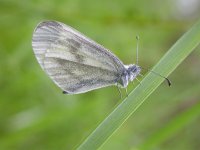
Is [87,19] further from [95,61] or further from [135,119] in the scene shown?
[95,61]

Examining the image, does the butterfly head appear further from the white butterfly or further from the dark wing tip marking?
the dark wing tip marking

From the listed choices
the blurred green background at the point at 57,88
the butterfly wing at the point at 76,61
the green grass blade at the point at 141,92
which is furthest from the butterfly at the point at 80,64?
the blurred green background at the point at 57,88

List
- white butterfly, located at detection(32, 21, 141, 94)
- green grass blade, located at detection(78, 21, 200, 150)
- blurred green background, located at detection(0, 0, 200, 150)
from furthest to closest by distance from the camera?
blurred green background, located at detection(0, 0, 200, 150), white butterfly, located at detection(32, 21, 141, 94), green grass blade, located at detection(78, 21, 200, 150)

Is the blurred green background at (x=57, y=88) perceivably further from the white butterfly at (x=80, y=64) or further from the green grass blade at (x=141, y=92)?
the green grass blade at (x=141, y=92)

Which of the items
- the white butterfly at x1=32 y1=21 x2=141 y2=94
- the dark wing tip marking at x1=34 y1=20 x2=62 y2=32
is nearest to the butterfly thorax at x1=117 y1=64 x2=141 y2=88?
the white butterfly at x1=32 y1=21 x2=141 y2=94

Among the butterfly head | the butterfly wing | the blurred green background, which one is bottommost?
the blurred green background

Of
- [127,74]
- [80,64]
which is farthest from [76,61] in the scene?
[127,74]

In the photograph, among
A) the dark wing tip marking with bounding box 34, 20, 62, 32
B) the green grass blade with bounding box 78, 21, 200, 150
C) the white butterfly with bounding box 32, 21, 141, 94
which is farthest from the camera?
the white butterfly with bounding box 32, 21, 141, 94

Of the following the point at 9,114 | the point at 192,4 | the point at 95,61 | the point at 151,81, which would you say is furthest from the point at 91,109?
the point at 192,4
